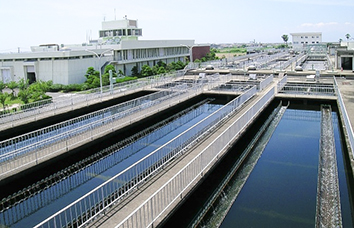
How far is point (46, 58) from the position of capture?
41281 millimetres

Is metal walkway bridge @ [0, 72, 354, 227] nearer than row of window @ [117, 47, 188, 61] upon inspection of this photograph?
Yes

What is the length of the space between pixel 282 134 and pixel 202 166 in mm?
9445

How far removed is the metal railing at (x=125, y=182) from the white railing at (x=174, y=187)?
138 cm

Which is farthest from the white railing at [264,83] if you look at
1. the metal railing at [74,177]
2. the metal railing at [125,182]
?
the metal railing at [74,177]

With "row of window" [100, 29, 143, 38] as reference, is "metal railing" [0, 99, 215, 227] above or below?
below

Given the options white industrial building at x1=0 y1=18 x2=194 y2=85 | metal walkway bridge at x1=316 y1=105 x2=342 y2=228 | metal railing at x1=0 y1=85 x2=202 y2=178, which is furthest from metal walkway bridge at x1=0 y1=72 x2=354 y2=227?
white industrial building at x1=0 y1=18 x2=194 y2=85

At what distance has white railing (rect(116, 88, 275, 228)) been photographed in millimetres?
7856

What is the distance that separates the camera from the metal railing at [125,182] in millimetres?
10016

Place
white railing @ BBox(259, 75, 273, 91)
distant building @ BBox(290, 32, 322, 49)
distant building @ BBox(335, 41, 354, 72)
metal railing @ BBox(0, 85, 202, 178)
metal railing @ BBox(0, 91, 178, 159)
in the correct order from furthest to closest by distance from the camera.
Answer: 1. distant building @ BBox(290, 32, 322, 49)
2. distant building @ BBox(335, 41, 354, 72)
3. white railing @ BBox(259, 75, 273, 91)
4. metal railing @ BBox(0, 91, 178, 159)
5. metal railing @ BBox(0, 85, 202, 178)

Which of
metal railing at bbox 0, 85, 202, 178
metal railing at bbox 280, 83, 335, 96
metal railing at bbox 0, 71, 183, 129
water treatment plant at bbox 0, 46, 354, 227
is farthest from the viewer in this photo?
metal railing at bbox 280, 83, 335, 96

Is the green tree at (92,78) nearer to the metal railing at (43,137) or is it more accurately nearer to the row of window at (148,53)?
the row of window at (148,53)

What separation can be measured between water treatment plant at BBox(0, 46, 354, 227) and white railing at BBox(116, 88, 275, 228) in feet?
0.11

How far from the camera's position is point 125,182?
39.9 feet

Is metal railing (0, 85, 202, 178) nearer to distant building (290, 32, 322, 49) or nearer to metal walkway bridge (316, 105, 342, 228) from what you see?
metal walkway bridge (316, 105, 342, 228)
